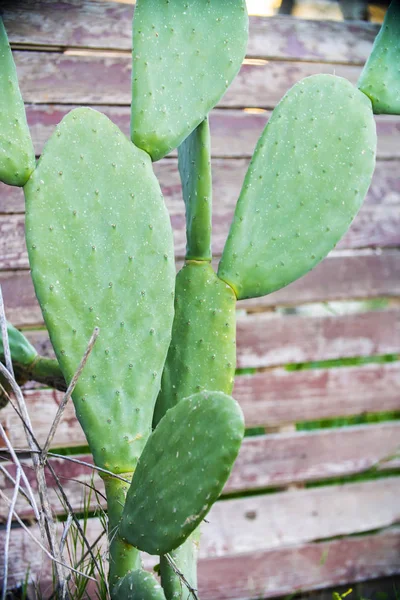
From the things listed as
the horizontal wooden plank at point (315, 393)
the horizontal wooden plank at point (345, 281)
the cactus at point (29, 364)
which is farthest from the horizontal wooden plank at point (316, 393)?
the cactus at point (29, 364)

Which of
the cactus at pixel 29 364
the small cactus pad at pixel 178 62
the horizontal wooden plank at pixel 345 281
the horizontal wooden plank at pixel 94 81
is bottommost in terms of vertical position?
the cactus at pixel 29 364

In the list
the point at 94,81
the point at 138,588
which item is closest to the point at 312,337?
the point at 94,81

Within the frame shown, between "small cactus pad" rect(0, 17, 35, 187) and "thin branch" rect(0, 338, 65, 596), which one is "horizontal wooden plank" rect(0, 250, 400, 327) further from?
"thin branch" rect(0, 338, 65, 596)

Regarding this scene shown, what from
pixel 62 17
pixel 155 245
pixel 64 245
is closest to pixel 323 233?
pixel 155 245

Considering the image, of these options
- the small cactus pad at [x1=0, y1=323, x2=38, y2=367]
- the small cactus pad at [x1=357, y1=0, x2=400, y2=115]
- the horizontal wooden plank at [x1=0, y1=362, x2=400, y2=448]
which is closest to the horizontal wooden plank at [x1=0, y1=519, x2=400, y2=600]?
the horizontal wooden plank at [x1=0, y1=362, x2=400, y2=448]

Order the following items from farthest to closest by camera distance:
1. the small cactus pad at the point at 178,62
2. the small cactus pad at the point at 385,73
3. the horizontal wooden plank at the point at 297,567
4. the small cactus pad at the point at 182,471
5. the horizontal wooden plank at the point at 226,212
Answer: the horizontal wooden plank at the point at 297,567 → the horizontal wooden plank at the point at 226,212 → the small cactus pad at the point at 385,73 → the small cactus pad at the point at 178,62 → the small cactus pad at the point at 182,471

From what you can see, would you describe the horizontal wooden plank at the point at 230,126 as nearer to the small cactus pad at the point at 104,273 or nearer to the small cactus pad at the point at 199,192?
the small cactus pad at the point at 199,192

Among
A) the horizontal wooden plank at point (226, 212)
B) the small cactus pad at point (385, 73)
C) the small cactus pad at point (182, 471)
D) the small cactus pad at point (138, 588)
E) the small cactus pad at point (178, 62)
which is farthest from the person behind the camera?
the horizontal wooden plank at point (226, 212)

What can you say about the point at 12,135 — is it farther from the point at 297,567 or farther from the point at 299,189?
the point at 297,567
